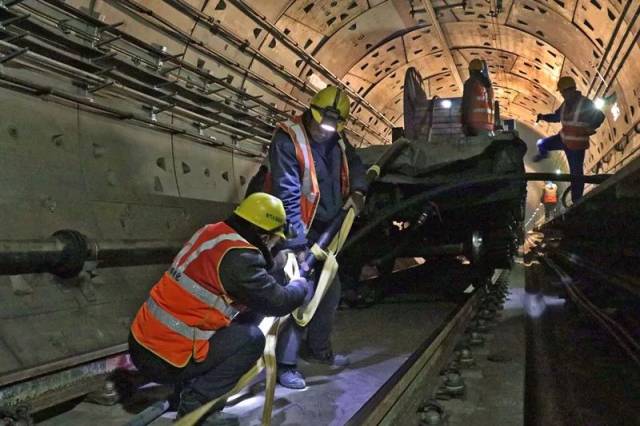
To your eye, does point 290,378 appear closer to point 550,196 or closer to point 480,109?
point 480,109

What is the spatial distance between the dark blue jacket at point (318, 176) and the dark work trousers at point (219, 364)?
85cm

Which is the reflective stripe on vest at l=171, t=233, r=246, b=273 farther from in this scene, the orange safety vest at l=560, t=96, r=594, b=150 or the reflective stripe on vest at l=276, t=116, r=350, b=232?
the orange safety vest at l=560, t=96, r=594, b=150

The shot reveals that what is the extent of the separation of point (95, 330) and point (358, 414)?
1903mm

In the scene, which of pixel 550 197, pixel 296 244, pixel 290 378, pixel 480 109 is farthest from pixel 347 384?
pixel 550 197

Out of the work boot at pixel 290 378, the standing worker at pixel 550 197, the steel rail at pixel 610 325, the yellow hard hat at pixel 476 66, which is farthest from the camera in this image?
the standing worker at pixel 550 197

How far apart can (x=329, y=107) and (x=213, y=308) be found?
157 cm

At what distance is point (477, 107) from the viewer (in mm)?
6523

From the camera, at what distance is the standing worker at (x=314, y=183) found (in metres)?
3.15

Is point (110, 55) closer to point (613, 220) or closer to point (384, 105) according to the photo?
point (613, 220)

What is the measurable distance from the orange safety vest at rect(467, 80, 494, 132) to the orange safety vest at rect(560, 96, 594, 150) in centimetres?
190

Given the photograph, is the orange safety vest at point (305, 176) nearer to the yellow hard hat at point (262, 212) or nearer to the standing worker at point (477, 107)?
the yellow hard hat at point (262, 212)

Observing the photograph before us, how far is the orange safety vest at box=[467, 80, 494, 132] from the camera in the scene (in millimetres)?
6480

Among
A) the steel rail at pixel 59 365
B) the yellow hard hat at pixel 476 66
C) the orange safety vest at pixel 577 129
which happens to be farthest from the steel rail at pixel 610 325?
the steel rail at pixel 59 365

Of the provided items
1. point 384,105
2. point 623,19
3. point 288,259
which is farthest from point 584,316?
point 384,105
